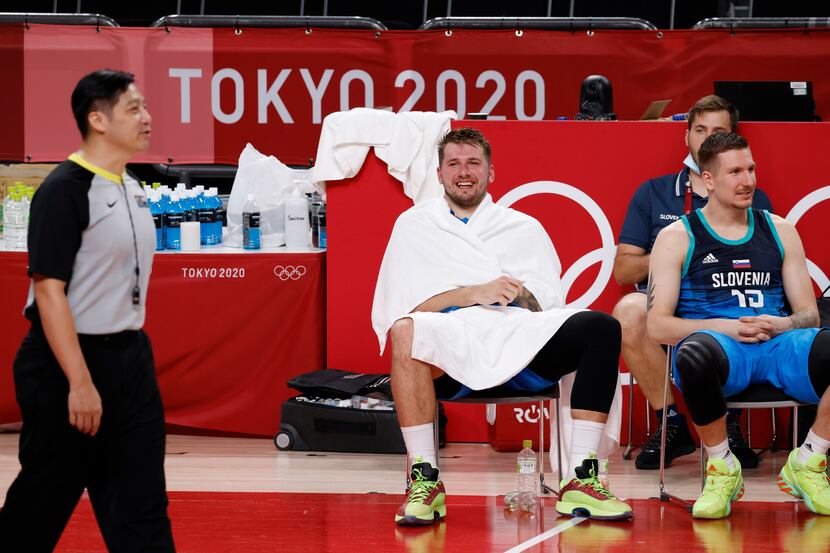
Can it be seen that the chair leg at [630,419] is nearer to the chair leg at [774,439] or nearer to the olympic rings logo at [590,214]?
the olympic rings logo at [590,214]

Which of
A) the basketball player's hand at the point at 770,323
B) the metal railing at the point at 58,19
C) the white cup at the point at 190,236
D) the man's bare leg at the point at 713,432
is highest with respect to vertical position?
the metal railing at the point at 58,19

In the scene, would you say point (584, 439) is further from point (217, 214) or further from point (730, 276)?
point (217, 214)

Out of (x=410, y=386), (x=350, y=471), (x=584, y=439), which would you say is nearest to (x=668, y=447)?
(x=584, y=439)

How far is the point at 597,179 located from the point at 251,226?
1572mm

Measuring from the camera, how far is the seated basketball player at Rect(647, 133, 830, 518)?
12.5 ft

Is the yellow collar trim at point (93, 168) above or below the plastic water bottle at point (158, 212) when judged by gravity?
above

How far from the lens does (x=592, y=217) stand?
16.3ft

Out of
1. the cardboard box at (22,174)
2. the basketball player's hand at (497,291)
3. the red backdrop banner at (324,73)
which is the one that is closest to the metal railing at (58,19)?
the red backdrop banner at (324,73)

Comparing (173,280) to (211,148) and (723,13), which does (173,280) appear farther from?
(723,13)

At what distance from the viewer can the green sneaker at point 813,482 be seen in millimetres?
3852

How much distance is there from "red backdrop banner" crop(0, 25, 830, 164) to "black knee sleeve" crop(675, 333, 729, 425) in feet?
9.50

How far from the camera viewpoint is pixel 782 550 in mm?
3436

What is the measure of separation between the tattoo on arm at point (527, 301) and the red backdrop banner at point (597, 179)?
33.4 inches

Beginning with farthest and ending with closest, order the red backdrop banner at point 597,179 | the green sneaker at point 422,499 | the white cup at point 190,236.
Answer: the white cup at point 190,236, the red backdrop banner at point 597,179, the green sneaker at point 422,499
